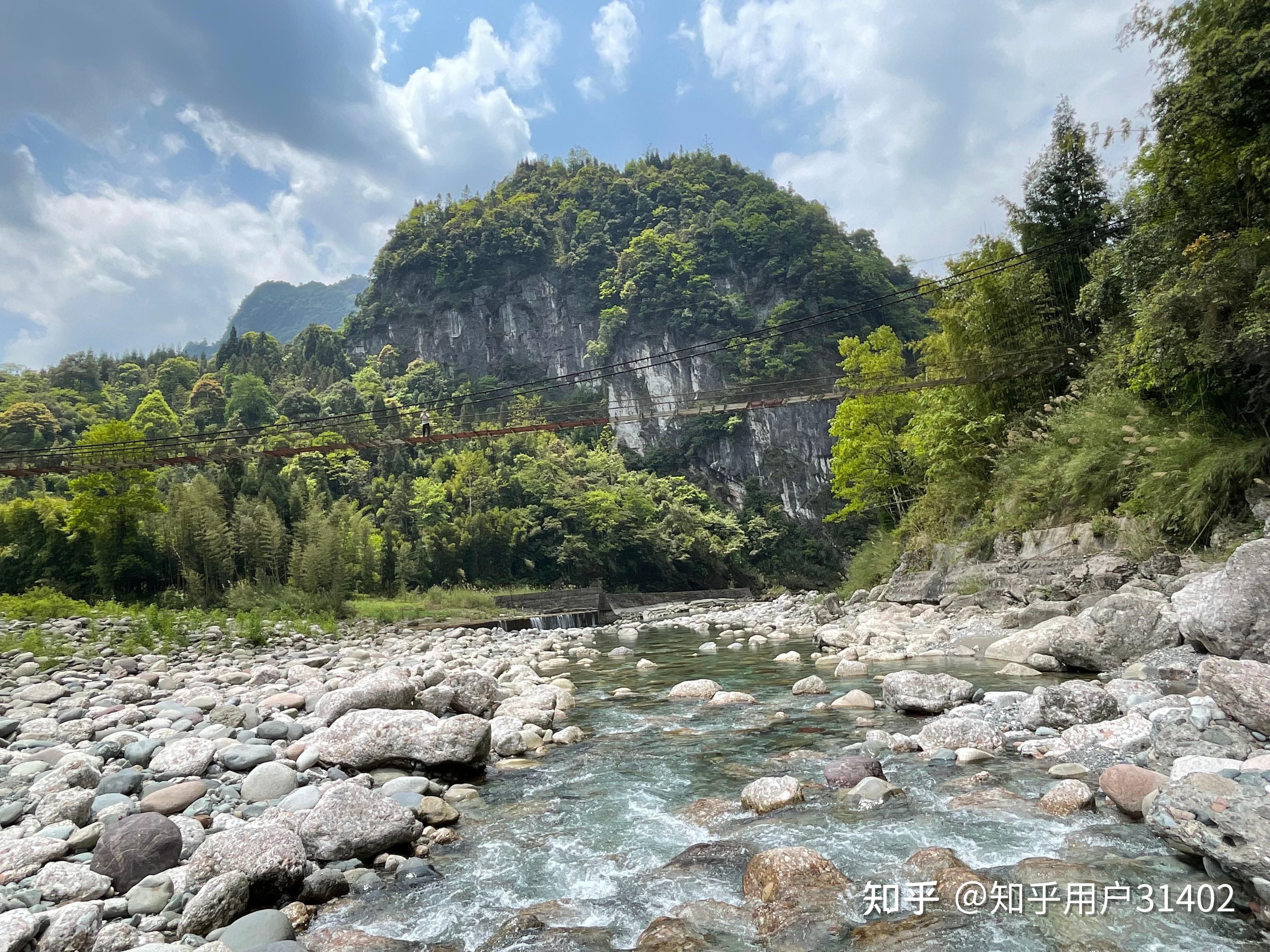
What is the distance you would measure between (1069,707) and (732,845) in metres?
3.56

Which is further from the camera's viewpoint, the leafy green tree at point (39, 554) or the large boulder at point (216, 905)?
the leafy green tree at point (39, 554)

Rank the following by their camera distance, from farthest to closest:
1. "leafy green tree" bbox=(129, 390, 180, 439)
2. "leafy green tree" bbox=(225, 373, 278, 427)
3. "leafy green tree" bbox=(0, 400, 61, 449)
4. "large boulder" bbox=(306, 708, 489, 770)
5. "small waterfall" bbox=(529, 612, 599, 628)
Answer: "leafy green tree" bbox=(225, 373, 278, 427), "leafy green tree" bbox=(129, 390, 180, 439), "leafy green tree" bbox=(0, 400, 61, 449), "small waterfall" bbox=(529, 612, 599, 628), "large boulder" bbox=(306, 708, 489, 770)

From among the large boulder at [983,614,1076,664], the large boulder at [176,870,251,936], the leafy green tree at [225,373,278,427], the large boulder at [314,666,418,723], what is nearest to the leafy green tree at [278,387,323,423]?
the leafy green tree at [225,373,278,427]

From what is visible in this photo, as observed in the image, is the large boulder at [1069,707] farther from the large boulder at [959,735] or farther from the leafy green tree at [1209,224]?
the leafy green tree at [1209,224]

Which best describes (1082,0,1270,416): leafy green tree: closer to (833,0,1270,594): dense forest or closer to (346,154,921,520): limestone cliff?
(833,0,1270,594): dense forest

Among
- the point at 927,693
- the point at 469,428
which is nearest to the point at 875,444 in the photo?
the point at 927,693

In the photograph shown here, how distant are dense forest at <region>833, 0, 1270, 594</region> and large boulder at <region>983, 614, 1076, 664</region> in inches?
92.0

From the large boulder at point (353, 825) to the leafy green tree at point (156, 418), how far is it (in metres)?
66.4

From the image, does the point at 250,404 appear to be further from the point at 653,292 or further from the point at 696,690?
the point at 696,690

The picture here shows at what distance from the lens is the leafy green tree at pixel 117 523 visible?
26766 mm

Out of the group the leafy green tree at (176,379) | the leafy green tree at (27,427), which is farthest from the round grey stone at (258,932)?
the leafy green tree at (176,379)

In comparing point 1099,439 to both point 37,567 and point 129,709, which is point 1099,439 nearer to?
point 129,709

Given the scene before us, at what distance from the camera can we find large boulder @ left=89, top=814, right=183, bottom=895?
371 centimetres

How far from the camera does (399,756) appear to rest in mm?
5840
